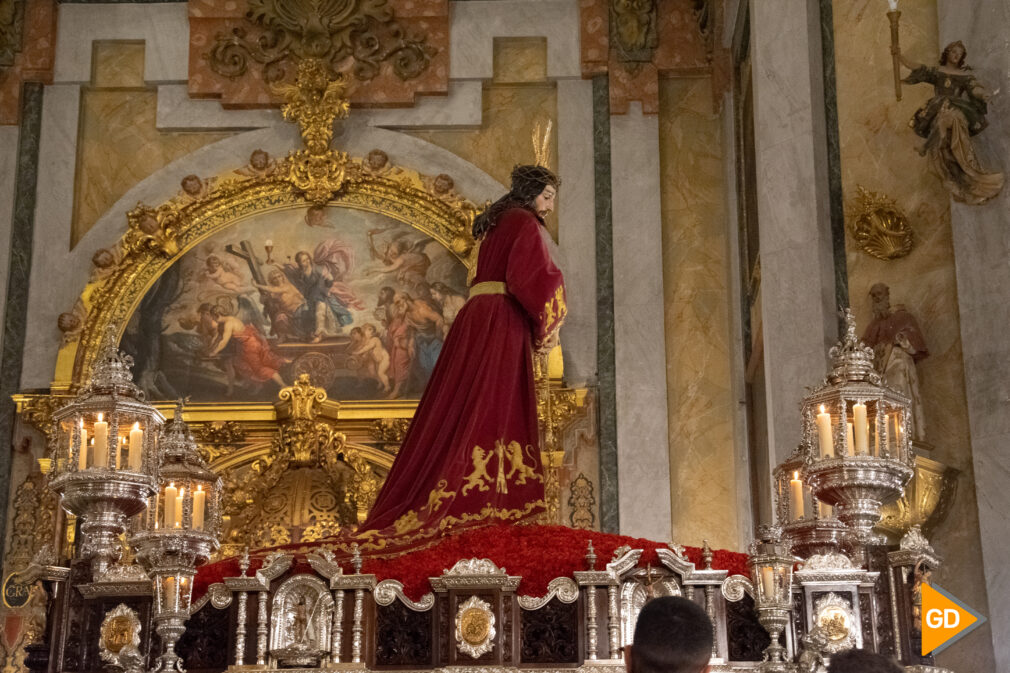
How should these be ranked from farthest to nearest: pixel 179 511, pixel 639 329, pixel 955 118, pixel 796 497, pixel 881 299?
pixel 639 329, pixel 881 299, pixel 955 118, pixel 179 511, pixel 796 497

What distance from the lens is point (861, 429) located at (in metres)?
7.74

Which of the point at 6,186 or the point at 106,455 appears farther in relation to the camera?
the point at 6,186

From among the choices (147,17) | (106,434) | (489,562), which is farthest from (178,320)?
(489,562)

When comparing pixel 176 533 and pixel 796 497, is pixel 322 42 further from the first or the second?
pixel 796 497

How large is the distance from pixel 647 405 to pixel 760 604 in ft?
26.7

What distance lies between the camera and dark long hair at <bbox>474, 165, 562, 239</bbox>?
9039 mm

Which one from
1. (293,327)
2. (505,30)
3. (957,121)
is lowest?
(957,121)

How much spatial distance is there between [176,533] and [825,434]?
3.79 metres

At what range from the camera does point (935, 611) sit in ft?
23.6

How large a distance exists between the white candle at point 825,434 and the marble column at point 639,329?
21.8ft

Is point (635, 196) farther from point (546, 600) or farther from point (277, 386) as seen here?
point (546, 600)

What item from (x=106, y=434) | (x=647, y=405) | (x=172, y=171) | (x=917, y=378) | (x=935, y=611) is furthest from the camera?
(x=172, y=171)

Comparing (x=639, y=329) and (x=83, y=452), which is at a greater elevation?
(x=639, y=329)

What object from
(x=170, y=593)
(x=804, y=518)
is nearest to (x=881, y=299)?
(x=804, y=518)
